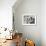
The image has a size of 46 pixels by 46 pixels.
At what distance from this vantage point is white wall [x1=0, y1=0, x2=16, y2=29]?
4.20 metres

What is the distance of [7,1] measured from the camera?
165 inches

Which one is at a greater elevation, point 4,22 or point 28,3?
point 28,3

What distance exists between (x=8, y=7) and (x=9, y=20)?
1.59ft

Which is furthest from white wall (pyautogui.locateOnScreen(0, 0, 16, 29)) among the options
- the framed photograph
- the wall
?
the framed photograph

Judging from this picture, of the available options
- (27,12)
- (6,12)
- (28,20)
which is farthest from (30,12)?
(6,12)

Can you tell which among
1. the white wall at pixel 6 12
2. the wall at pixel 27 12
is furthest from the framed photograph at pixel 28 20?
the white wall at pixel 6 12

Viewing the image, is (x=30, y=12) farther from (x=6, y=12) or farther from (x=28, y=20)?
(x=6, y=12)

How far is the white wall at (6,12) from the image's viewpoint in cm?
420

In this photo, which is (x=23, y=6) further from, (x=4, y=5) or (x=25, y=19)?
(x=4, y=5)

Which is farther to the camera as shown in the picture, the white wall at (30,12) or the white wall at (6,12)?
the white wall at (30,12)

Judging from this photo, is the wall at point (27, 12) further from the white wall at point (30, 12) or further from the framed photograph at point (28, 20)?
the framed photograph at point (28, 20)

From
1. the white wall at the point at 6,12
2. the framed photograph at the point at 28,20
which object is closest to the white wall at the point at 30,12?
the framed photograph at the point at 28,20

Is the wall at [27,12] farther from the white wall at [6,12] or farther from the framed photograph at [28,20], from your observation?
the white wall at [6,12]

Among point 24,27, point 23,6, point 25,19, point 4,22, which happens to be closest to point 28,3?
point 23,6
